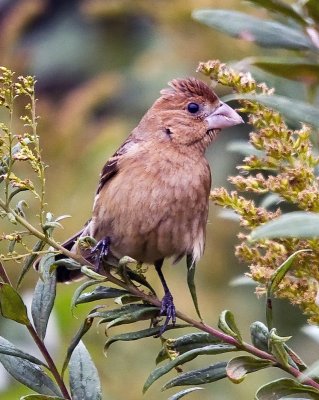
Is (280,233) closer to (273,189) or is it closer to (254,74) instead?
(273,189)

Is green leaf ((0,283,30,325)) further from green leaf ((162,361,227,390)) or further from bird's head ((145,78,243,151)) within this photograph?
bird's head ((145,78,243,151))

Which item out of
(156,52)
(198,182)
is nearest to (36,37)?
(156,52)

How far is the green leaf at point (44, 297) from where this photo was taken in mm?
2014

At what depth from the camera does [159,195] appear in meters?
3.29

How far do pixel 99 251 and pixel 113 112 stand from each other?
3.95m

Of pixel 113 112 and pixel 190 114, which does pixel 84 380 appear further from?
pixel 113 112

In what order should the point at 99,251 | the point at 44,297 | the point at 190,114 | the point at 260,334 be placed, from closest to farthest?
the point at 260,334 < the point at 44,297 < the point at 99,251 < the point at 190,114

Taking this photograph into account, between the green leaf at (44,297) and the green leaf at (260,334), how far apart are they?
44cm

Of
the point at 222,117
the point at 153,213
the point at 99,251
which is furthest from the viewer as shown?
the point at 222,117

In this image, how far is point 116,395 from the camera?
14.7 ft

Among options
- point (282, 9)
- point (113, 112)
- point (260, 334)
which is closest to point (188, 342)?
point (260, 334)

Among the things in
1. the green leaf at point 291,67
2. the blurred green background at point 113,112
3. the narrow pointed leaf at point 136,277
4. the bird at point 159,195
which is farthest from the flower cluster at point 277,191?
the blurred green background at point 113,112

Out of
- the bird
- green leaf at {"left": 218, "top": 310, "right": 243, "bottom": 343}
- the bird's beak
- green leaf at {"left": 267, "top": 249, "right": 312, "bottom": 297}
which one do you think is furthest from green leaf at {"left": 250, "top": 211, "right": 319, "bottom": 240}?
the bird's beak

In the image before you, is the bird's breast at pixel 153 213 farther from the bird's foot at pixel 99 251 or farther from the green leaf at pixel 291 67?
the green leaf at pixel 291 67
